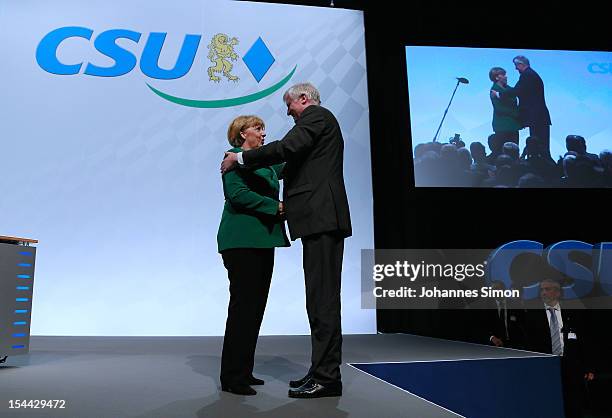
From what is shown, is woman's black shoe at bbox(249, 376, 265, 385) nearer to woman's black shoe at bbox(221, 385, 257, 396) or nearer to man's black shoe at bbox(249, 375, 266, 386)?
man's black shoe at bbox(249, 375, 266, 386)

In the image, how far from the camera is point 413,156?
5.41 metres

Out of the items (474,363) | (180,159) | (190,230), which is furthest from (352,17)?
(474,363)

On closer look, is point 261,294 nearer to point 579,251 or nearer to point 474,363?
point 474,363

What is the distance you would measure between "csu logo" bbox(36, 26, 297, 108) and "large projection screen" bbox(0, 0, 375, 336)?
0.04 feet

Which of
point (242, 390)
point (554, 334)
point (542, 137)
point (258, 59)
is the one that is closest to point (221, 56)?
point (258, 59)

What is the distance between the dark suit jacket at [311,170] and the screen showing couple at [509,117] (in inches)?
129

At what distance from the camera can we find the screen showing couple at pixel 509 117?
5.36 m

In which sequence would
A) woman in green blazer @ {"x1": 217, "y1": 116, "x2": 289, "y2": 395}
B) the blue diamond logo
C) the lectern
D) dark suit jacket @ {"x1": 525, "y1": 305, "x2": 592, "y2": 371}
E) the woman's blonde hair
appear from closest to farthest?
1. woman in green blazer @ {"x1": 217, "y1": 116, "x2": 289, "y2": 395}
2. the woman's blonde hair
3. the lectern
4. dark suit jacket @ {"x1": 525, "y1": 305, "x2": 592, "y2": 371}
5. the blue diamond logo

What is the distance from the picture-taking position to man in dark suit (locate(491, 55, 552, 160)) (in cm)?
543

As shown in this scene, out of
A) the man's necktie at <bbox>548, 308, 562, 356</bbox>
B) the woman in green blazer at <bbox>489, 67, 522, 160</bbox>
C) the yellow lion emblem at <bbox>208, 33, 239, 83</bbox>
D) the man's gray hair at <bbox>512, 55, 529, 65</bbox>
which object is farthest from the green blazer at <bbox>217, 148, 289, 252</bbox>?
the man's gray hair at <bbox>512, 55, 529, 65</bbox>

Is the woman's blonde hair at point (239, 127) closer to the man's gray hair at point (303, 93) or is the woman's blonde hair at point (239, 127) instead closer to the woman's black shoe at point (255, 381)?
the man's gray hair at point (303, 93)

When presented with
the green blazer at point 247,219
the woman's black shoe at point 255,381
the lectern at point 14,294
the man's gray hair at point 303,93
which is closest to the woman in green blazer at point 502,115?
the man's gray hair at point 303,93

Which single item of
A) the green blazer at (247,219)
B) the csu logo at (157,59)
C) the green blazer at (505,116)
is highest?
the csu logo at (157,59)

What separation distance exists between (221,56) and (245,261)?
12.5 feet
